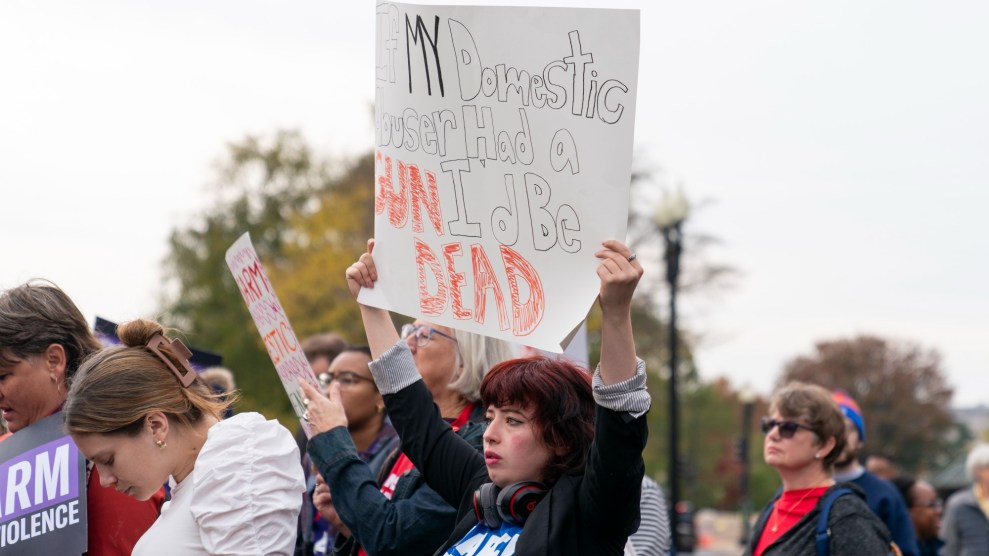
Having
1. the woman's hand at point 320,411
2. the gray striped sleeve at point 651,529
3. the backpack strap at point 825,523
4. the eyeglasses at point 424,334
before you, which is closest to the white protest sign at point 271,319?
the woman's hand at point 320,411

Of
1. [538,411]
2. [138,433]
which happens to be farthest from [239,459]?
[538,411]

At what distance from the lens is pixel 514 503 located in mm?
3051

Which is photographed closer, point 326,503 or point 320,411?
point 320,411

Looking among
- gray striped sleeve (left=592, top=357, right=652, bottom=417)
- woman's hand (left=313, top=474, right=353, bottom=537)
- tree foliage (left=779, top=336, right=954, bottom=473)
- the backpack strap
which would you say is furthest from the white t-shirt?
tree foliage (left=779, top=336, right=954, bottom=473)

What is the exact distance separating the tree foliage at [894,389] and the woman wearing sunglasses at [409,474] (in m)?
55.9

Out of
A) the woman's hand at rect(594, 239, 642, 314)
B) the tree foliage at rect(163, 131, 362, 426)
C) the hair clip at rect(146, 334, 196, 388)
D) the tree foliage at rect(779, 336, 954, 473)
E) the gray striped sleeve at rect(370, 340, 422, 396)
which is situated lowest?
the tree foliage at rect(779, 336, 954, 473)

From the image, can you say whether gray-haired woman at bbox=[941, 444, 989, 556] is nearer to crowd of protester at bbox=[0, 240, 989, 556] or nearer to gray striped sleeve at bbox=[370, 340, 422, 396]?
crowd of protester at bbox=[0, 240, 989, 556]

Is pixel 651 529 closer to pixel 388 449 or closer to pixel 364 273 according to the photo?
pixel 388 449

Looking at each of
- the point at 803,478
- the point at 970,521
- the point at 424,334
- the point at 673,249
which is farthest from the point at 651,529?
the point at 673,249

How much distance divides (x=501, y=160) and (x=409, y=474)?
3.93ft

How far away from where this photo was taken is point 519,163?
3334 mm

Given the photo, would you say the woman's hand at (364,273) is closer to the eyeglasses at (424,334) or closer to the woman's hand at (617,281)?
the eyeglasses at (424,334)

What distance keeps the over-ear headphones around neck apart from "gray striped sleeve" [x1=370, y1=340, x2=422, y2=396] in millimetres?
684

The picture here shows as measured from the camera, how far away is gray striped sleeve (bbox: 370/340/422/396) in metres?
3.69
